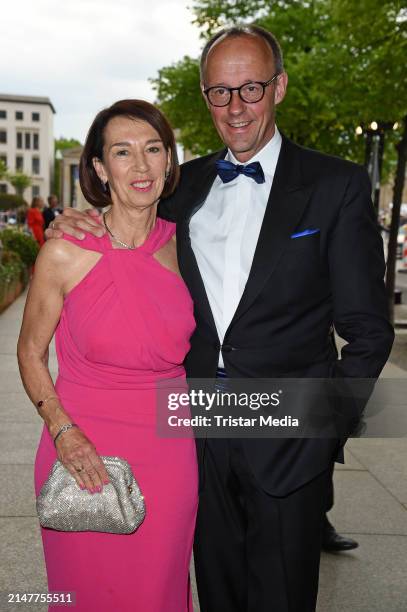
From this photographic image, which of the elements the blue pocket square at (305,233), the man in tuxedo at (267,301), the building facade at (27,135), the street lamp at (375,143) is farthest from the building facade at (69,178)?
the blue pocket square at (305,233)

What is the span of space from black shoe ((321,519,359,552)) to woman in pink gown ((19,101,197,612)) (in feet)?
6.39

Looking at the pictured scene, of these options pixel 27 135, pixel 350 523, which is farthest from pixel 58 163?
pixel 350 523

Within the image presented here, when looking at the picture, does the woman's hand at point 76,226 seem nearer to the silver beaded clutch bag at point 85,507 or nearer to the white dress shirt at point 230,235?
the white dress shirt at point 230,235

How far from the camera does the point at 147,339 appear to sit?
2752 millimetres

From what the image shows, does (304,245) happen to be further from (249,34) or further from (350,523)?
(350,523)

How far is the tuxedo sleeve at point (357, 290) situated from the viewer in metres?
2.74

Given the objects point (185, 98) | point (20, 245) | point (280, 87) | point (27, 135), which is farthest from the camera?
point (27, 135)

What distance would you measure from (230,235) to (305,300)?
1.19 feet

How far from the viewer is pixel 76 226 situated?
2.88 m

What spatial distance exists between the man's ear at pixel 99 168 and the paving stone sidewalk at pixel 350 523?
2249 millimetres

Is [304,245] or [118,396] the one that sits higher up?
[304,245]

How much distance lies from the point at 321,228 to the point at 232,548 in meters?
1.22

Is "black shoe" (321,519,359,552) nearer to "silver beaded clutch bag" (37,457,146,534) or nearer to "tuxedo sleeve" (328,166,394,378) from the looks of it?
"tuxedo sleeve" (328,166,394,378)

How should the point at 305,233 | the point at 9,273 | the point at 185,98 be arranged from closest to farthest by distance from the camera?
the point at 305,233, the point at 9,273, the point at 185,98
